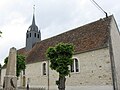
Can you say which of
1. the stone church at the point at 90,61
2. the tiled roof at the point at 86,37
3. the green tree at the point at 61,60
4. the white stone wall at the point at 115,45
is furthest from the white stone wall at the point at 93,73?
the green tree at the point at 61,60

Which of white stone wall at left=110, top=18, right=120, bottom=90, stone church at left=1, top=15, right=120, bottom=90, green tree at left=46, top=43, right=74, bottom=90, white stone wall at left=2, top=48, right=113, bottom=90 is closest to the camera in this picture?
green tree at left=46, top=43, right=74, bottom=90

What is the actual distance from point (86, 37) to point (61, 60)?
8.48 m

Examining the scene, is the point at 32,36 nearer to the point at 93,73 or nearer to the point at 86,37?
the point at 86,37

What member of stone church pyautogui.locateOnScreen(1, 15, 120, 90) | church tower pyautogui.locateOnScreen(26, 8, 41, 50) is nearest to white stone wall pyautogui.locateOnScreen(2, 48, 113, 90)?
stone church pyautogui.locateOnScreen(1, 15, 120, 90)

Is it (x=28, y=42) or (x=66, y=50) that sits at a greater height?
(x=28, y=42)

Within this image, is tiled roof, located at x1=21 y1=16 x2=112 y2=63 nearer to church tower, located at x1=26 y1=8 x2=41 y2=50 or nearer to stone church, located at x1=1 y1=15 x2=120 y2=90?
stone church, located at x1=1 y1=15 x2=120 y2=90

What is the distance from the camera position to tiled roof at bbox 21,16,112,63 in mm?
22123

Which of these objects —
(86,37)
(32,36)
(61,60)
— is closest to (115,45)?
(86,37)

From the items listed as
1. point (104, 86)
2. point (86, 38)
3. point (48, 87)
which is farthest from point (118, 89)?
point (48, 87)

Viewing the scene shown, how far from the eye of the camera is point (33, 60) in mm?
31094

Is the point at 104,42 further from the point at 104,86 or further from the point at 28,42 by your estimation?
the point at 28,42

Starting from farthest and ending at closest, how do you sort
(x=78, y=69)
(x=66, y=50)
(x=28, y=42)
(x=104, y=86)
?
(x=28, y=42)
(x=78, y=69)
(x=104, y=86)
(x=66, y=50)

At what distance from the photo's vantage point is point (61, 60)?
17.5m

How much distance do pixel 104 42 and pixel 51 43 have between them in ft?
38.8
